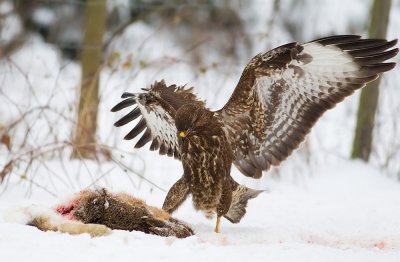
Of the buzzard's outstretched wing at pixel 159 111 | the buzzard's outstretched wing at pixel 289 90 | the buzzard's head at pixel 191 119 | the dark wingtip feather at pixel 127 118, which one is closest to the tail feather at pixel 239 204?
the buzzard's outstretched wing at pixel 289 90

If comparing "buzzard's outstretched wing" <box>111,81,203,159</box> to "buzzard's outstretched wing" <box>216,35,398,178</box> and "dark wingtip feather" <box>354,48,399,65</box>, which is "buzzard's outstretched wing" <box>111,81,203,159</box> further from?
"dark wingtip feather" <box>354,48,399,65</box>

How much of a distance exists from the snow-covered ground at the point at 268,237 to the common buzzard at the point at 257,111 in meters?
0.30

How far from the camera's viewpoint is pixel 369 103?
8.42 metres

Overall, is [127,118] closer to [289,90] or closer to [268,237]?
[289,90]

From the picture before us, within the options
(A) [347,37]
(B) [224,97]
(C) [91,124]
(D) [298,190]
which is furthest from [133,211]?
(B) [224,97]

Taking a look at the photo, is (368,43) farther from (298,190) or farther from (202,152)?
(298,190)

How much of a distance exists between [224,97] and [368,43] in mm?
9434

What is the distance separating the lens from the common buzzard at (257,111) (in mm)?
4707

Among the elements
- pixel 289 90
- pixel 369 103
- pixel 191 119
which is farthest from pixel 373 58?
pixel 369 103

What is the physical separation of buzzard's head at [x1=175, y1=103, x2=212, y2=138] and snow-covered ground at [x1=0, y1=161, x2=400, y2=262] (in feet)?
2.21

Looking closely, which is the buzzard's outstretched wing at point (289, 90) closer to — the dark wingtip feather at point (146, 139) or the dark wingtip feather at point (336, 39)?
the dark wingtip feather at point (336, 39)

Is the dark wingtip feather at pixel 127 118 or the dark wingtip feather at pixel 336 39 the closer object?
the dark wingtip feather at pixel 336 39

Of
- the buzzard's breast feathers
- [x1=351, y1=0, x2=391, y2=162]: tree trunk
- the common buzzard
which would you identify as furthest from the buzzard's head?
[x1=351, y1=0, x2=391, y2=162]: tree trunk

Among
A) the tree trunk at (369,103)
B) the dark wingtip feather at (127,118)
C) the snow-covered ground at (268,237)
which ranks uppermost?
the tree trunk at (369,103)
